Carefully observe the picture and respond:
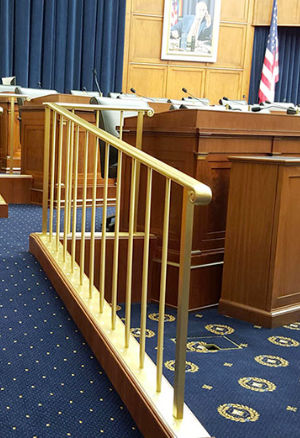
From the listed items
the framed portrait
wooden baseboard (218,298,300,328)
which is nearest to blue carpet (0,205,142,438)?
wooden baseboard (218,298,300,328)

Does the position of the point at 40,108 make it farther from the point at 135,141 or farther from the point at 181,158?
the point at 181,158

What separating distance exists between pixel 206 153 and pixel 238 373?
1.27 m

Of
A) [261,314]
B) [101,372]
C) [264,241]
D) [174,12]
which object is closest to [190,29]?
[174,12]

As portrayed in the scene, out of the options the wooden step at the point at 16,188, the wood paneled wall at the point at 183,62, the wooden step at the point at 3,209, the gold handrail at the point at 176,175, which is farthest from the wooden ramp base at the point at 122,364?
the wood paneled wall at the point at 183,62

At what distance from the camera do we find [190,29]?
36.1 ft

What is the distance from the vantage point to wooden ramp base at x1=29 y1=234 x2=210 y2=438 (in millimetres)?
1566

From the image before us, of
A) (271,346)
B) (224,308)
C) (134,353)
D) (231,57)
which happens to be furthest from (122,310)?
(231,57)

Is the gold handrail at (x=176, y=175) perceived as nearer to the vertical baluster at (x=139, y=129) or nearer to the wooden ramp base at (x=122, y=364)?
the wooden ramp base at (x=122, y=364)

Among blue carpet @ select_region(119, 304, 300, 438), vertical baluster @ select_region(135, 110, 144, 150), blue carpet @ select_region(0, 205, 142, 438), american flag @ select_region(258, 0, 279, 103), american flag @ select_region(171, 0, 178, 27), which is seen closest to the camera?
blue carpet @ select_region(0, 205, 142, 438)

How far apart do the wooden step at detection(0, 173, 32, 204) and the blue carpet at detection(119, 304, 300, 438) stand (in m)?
1.98

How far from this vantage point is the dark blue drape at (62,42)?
9734 millimetres

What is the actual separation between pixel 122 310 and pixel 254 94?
9.35 m

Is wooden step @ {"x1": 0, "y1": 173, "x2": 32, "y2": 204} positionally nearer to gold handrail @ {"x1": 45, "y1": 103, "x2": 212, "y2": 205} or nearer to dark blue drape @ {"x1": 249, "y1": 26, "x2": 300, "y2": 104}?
gold handrail @ {"x1": 45, "y1": 103, "x2": 212, "y2": 205}

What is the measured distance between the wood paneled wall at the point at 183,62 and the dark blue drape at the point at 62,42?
37 cm
